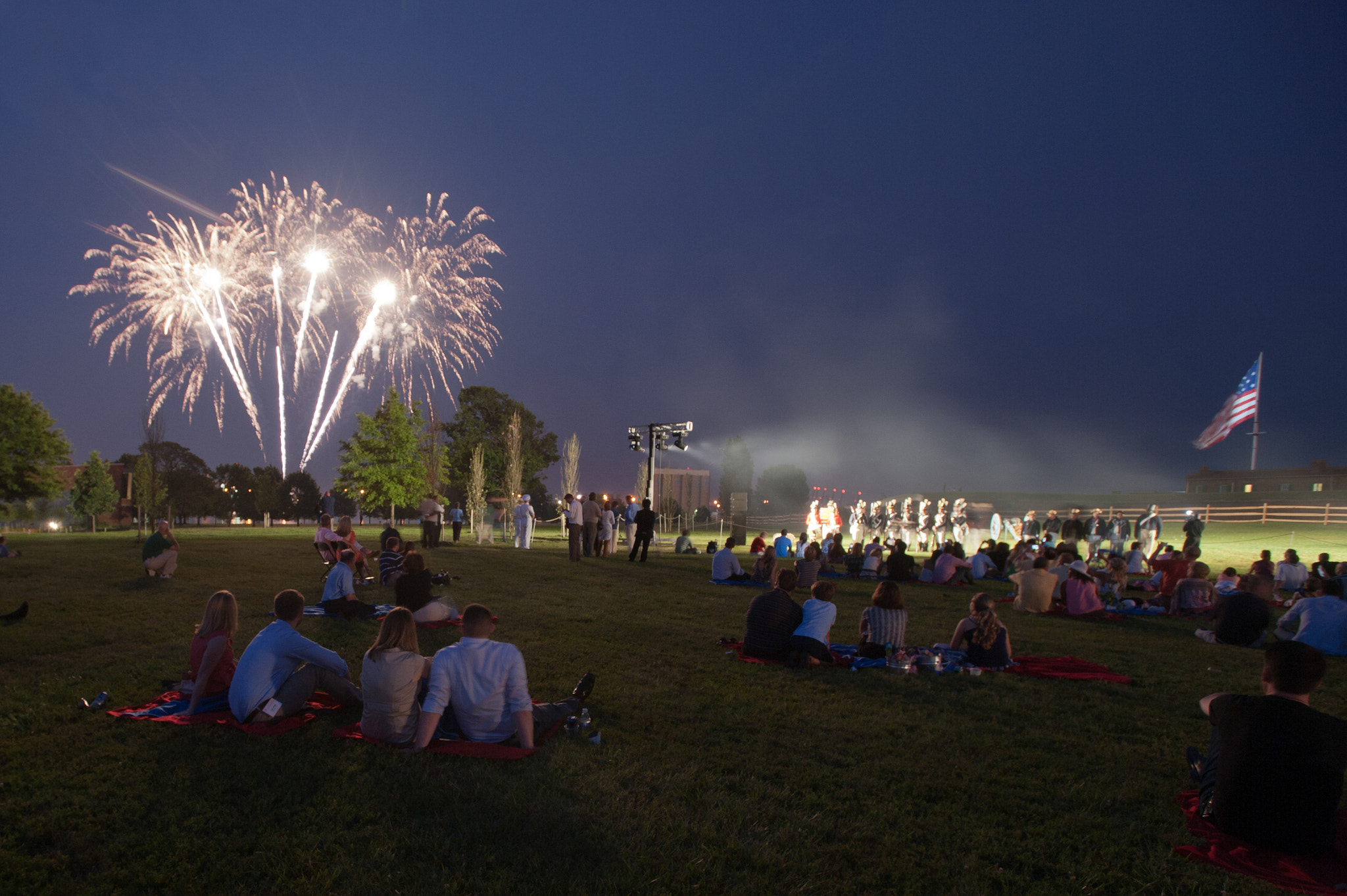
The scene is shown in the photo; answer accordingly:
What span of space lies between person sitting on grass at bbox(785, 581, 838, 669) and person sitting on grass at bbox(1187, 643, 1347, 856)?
4170 mm

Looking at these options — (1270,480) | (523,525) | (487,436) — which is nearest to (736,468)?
(487,436)

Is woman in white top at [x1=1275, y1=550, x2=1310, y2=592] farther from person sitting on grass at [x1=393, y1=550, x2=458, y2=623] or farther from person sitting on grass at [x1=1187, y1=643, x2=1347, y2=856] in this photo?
person sitting on grass at [x1=393, y1=550, x2=458, y2=623]

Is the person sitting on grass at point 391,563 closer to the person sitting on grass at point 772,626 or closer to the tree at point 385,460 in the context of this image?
the person sitting on grass at point 772,626

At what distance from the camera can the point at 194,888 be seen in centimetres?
324

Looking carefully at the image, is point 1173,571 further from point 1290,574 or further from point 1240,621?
point 1240,621

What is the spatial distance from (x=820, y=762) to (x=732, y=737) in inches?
30.7

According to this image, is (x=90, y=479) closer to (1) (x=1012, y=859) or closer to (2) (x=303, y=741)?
(2) (x=303, y=741)

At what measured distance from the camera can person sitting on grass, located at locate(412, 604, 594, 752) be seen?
16.0 feet

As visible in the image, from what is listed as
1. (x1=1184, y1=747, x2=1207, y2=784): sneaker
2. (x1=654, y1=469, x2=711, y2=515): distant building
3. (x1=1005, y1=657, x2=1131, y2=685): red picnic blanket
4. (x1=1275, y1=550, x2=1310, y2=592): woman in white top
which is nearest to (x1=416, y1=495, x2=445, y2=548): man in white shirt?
(x1=1005, y1=657, x2=1131, y2=685): red picnic blanket

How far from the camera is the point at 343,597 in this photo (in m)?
9.95

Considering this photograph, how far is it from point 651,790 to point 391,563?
9553mm

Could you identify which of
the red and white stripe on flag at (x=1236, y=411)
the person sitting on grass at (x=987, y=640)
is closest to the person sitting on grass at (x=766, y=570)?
the person sitting on grass at (x=987, y=640)

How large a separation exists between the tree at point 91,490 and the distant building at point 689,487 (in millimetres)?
53550

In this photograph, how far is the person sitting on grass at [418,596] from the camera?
30.7ft
